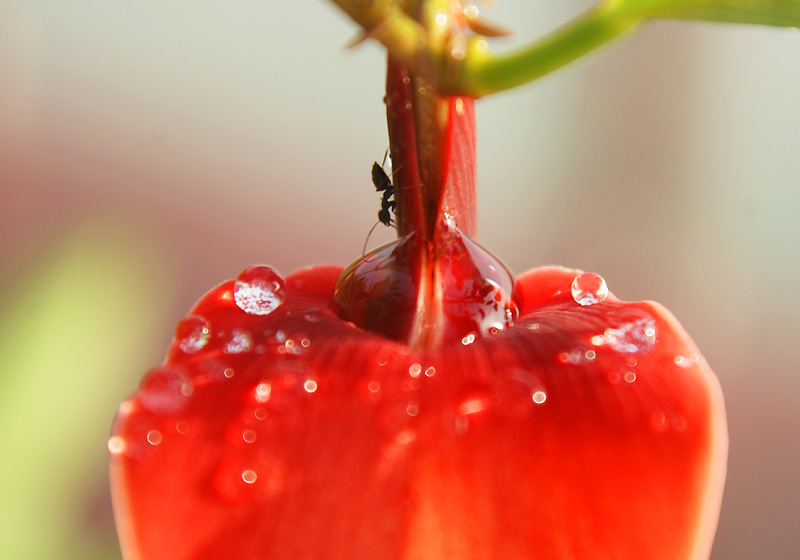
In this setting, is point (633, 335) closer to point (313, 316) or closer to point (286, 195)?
point (313, 316)

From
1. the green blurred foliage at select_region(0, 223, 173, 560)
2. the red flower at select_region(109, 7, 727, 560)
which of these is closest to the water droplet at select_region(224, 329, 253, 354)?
the red flower at select_region(109, 7, 727, 560)

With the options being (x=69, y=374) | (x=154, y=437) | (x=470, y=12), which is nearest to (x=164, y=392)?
(x=154, y=437)

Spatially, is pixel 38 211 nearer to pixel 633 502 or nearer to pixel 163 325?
A: pixel 163 325

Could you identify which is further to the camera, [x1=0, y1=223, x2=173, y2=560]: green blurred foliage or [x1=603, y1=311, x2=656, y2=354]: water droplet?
[x1=0, y1=223, x2=173, y2=560]: green blurred foliage

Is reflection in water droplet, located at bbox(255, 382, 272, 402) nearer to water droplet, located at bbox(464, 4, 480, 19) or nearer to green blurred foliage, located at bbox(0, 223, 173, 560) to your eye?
water droplet, located at bbox(464, 4, 480, 19)

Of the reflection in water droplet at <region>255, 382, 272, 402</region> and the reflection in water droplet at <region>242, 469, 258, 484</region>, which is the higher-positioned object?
the reflection in water droplet at <region>255, 382, 272, 402</region>

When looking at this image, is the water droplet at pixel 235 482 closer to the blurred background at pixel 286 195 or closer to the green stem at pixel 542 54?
the green stem at pixel 542 54

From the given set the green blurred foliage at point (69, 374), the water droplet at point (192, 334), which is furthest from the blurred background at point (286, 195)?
the water droplet at point (192, 334)

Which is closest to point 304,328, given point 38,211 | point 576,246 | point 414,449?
point 414,449
